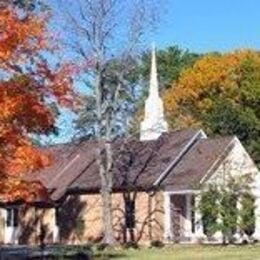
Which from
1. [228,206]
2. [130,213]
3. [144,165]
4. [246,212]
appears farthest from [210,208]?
[144,165]

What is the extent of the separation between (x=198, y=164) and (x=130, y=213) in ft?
17.1

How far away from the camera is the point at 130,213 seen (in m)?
55.9

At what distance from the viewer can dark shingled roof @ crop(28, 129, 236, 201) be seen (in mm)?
54844

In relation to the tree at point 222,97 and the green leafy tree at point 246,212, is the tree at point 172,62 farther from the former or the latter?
the green leafy tree at point 246,212

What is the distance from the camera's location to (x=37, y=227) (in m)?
59.7

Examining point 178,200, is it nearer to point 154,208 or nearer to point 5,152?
point 154,208

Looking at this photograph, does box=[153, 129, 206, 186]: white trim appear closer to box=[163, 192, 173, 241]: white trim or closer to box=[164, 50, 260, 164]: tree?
box=[163, 192, 173, 241]: white trim

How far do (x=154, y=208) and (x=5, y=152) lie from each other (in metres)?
28.8

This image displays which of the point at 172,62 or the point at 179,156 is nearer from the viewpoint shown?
the point at 179,156

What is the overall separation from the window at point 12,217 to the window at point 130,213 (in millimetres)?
9050

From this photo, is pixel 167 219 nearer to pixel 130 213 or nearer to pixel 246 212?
pixel 130 213

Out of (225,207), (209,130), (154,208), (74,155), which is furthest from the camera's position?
(209,130)

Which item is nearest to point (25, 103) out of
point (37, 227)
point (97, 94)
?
point (97, 94)

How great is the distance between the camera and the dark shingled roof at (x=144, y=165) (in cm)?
5484
